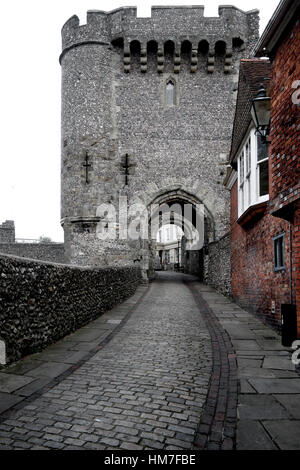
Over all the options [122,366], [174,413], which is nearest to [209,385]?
[174,413]

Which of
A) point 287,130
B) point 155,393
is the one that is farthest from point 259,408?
point 287,130

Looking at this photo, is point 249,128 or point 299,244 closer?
point 299,244

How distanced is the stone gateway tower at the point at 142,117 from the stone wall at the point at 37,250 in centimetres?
778

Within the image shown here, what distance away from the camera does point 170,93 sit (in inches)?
748

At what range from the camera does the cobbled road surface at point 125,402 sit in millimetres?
3031

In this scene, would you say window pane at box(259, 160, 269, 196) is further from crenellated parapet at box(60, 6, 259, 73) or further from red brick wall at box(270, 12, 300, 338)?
crenellated parapet at box(60, 6, 259, 73)

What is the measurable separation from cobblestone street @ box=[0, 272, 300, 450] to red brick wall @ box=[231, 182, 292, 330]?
820 mm

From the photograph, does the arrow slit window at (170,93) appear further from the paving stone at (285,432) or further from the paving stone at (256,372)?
the paving stone at (285,432)

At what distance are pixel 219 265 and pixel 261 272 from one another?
6.85 metres

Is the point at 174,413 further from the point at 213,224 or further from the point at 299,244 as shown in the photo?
the point at 213,224

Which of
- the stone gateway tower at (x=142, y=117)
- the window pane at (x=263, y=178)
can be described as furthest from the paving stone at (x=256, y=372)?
the stone gateway tower at (x=142, y=117)

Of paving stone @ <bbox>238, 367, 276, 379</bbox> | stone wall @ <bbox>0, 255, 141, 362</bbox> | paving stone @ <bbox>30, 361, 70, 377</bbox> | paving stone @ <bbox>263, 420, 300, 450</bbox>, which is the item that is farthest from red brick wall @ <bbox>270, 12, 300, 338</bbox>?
stone wall @ <bbox>0, 255, 141, 362</bbox>
